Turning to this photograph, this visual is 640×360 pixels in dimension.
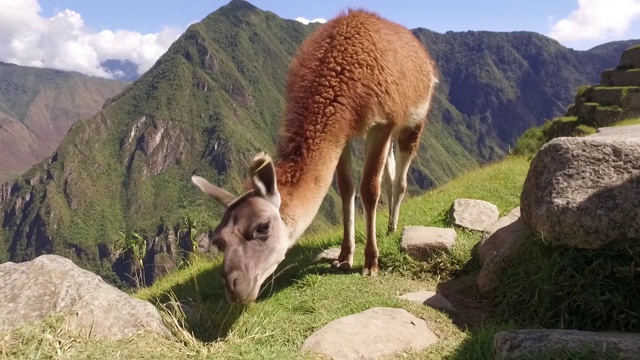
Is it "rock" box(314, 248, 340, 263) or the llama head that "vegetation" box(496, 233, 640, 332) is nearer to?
the llama head

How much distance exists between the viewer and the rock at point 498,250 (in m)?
6.11

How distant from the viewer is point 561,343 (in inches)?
149

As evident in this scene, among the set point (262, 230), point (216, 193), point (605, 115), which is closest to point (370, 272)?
point (262, 230)

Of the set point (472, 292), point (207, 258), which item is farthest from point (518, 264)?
point (207, 258)

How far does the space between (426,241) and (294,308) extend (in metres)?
2.44

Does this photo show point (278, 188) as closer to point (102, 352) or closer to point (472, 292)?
point (102, 352)

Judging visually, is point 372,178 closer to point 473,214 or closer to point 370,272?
point 370,272

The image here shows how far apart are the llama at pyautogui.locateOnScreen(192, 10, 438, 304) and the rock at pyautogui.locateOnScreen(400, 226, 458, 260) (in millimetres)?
679

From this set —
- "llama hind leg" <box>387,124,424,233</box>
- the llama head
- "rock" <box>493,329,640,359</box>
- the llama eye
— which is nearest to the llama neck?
the llama head

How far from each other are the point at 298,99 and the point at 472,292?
3.20m

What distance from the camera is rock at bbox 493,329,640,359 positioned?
3.62 m

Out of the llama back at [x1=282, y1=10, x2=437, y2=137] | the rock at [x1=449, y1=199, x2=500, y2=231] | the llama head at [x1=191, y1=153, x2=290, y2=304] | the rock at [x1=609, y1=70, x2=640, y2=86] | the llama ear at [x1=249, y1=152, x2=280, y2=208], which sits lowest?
the rock at [x1=449, y1=199, x2=500, y2=231]

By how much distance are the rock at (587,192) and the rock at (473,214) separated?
2918 mm

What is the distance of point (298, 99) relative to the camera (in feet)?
20.1
